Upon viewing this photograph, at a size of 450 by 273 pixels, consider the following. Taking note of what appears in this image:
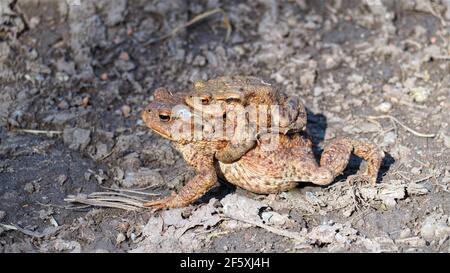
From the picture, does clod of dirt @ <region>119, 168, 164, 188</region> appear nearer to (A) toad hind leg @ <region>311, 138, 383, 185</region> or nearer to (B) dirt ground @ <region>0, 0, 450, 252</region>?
(B) dirt ground @ <region>0, 0, 450, 252</region>

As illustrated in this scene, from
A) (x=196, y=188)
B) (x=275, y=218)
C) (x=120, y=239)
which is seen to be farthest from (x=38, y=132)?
(x=275, y=218)

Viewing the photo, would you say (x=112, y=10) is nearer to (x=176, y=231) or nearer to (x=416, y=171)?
(x=176, y=231)

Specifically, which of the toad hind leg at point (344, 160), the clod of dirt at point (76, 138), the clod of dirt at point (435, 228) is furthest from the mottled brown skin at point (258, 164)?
the clod of dirt at point (76, 138)

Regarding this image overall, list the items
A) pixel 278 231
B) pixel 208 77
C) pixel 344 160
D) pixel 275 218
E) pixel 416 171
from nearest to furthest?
pixel 278 231, pixel 275 218, pixel 344 160, pixel 416 171, pixel 208 77

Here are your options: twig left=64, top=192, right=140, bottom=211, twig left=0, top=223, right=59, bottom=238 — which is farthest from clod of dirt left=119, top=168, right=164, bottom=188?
twig left=0, top=223, right=59, bottom=238

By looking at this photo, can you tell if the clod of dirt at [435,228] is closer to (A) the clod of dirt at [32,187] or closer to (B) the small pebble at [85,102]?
(A) the clod of dirt at [32,187]
